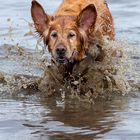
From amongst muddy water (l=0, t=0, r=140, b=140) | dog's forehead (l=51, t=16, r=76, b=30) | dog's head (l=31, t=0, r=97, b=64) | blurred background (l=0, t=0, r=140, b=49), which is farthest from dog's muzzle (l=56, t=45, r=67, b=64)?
blurred background (l=0, t=0, r=140, b=49)

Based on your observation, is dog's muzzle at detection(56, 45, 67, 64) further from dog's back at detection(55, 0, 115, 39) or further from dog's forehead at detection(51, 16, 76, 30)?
dog's back at detection(55, 0, 115, 39)

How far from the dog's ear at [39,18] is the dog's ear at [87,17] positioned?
1.50 ft

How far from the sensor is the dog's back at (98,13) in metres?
9.30

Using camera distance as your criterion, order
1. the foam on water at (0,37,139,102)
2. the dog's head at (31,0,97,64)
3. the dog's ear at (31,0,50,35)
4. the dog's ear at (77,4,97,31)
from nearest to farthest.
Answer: the dog's head at (31,0,97,64), the dog's ear at (77,4,97,31), the dog's ear at (31,0,50,35), the foam on water at (0,37,139,102)

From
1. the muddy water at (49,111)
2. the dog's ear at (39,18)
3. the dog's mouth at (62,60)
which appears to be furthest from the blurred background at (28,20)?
the dog's mouth at (62,60)

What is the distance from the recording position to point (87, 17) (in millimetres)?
8938

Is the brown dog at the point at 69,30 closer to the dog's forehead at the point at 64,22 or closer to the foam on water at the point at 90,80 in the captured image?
the dog's forehead at the point at 64,22

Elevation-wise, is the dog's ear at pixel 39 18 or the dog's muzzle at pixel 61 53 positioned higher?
the dog's ear at pixel 39 18

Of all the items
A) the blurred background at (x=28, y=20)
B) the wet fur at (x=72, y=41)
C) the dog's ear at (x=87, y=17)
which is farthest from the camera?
the blurred background at (x=28, y=20)

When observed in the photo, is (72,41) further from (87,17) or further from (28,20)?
(28,20)

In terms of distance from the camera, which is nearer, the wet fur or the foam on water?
the wet fur

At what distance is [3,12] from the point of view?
16.4m

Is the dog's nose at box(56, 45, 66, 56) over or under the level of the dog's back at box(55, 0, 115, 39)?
under

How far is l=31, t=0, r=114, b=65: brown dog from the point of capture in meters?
8.61
